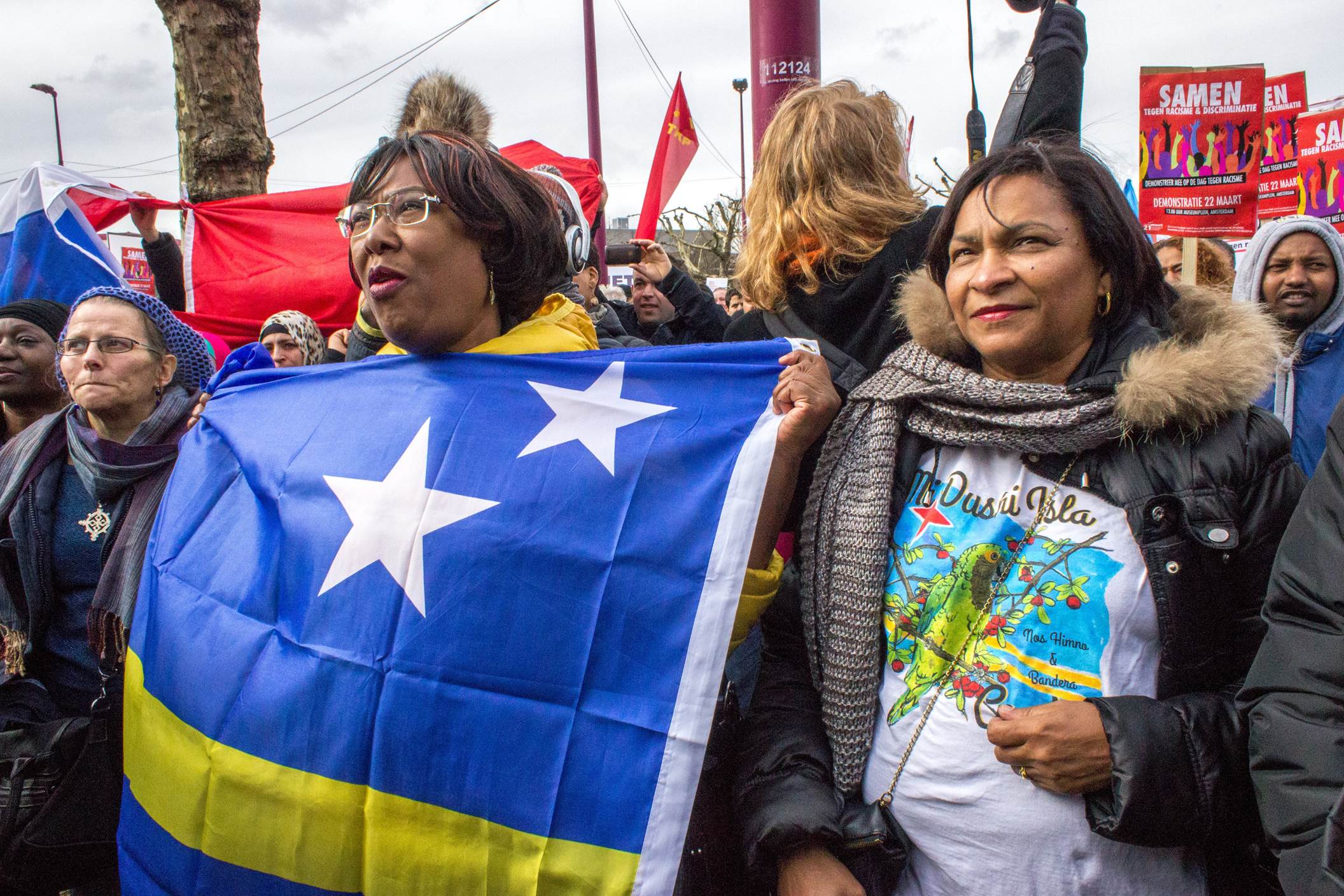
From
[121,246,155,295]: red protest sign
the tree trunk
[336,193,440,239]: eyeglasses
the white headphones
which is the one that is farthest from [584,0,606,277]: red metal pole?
[336,193,440,239]: eyeglasses

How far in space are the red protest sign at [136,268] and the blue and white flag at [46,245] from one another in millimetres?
4324

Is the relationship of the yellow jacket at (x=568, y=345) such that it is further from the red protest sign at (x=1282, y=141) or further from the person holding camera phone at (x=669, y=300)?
the red protest sign at (x=1282, y=141)

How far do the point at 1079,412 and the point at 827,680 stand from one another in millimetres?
669

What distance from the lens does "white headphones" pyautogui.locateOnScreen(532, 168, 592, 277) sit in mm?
2394

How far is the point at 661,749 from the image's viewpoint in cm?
157

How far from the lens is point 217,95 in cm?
487

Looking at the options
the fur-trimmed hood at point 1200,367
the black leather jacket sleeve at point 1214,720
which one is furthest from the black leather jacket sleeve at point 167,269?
the black leather jacket sleeve at point 1214,720

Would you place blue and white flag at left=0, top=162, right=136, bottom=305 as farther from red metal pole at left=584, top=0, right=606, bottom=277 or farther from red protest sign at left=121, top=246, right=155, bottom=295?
red metal pole at left=584, top=0, right=606, bottom=277

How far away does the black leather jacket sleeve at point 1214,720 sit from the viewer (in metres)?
1.37

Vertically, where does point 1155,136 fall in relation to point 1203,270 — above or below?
above

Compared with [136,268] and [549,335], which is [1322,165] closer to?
[549,335]

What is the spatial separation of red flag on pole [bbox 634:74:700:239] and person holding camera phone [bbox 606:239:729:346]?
100 inches

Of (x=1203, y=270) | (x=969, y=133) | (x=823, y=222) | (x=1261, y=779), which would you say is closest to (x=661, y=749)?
(x=1261, y=779)

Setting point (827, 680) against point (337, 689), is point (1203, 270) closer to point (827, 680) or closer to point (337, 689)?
point (827, 680)
